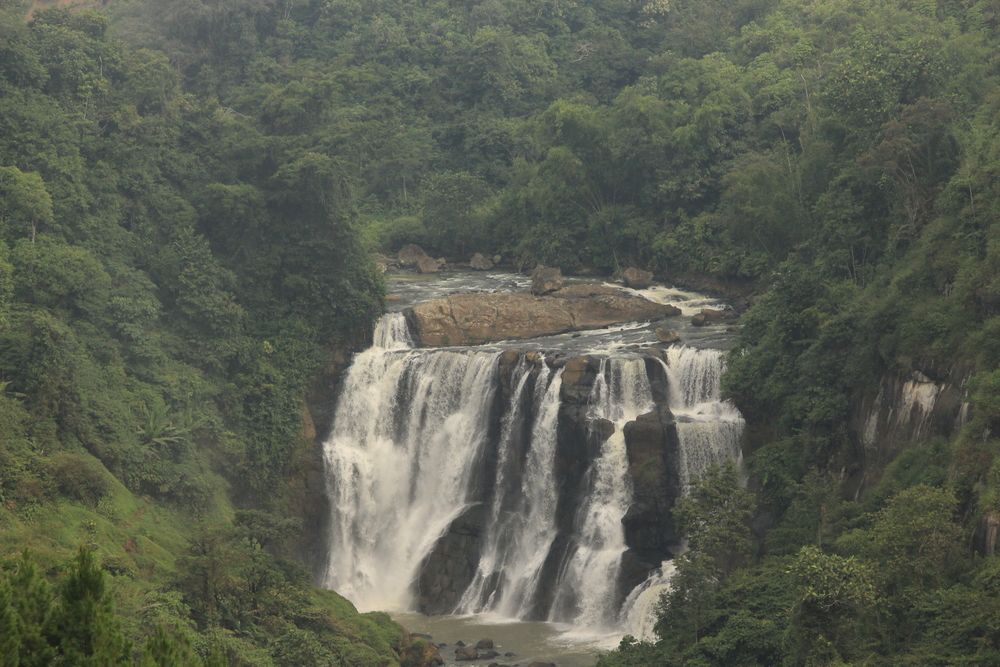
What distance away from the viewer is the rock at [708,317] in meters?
47.8

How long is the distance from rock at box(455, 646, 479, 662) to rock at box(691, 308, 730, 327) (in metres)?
14.7

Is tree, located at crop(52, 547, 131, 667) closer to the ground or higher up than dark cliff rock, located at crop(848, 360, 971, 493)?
closer to the ground

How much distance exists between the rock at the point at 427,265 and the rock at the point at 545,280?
4749mm

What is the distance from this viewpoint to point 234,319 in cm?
4725

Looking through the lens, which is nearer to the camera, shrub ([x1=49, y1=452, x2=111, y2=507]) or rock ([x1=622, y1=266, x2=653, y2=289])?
shrub ([x1=49, y1=452, x2=111, y2=507])

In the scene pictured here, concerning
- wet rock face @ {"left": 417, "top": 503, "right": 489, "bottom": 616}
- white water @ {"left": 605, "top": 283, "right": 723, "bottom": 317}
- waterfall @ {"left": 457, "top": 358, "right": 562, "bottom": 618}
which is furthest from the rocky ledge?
wet rock face @ {"left": 417, "top": 503, "right": 489, "bottom": 616}

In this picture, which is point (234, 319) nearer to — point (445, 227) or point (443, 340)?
point (443, 340)

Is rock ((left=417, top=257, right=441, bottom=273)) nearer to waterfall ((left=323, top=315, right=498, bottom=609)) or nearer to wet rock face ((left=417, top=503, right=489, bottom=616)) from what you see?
waterfall ((left=323, top=315, right=498, bottom=609))

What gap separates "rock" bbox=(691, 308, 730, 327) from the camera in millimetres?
47750

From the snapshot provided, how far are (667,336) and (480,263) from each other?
560 inches

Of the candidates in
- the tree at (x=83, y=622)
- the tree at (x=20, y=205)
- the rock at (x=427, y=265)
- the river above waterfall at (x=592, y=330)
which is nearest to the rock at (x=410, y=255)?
the rock at (x=427, y=265)

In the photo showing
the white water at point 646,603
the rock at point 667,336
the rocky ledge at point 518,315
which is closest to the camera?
the white water at point 646,603

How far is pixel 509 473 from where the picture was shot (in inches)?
1713

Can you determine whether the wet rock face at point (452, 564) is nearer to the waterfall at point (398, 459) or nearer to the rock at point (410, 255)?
the waterfall at point (398, 459)
